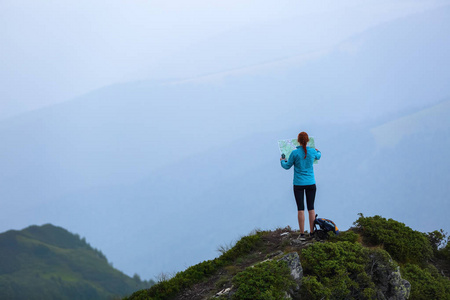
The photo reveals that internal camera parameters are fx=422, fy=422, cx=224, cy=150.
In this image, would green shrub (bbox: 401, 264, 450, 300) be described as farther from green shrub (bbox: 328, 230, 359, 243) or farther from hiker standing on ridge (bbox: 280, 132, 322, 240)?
hiker standing on ridge (bbox: 280, 132, 322, 240)

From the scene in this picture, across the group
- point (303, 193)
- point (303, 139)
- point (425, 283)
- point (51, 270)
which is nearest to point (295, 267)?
point (303, 193)

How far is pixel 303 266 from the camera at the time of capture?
8938 millimetres

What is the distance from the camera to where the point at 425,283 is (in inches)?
404

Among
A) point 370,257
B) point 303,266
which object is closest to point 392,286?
point 370,257

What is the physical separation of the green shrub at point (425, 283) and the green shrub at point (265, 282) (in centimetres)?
376

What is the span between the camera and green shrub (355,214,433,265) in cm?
1104

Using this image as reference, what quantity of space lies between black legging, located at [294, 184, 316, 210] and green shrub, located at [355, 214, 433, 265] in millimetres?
2122

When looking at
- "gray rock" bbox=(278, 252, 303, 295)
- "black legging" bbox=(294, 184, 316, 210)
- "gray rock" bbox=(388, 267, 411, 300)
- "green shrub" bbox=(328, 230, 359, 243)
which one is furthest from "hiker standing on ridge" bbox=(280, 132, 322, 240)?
"gray rock" bbox=(388, 267, 411, 300)

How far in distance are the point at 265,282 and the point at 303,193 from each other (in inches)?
115

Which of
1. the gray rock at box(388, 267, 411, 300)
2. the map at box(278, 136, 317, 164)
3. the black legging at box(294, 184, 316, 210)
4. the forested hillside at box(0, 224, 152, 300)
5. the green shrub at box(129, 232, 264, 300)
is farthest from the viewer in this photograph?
the forested hillside at box(0, 224, 152, 300)

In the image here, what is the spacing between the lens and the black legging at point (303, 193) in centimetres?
1020

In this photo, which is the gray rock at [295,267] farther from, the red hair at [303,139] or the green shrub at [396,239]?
the green shrub at [396,239]

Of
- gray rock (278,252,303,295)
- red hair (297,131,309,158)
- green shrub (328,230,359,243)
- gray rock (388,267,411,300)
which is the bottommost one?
gray rock (388,267,411,300)

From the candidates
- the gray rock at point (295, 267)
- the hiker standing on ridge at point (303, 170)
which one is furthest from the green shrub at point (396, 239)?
the gray rock at point (295, 267)
